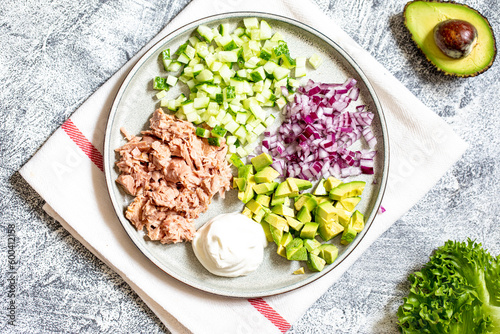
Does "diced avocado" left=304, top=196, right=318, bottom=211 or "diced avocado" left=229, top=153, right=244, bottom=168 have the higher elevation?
"diced avocado" left=229, top=153, right=244, bottom=168

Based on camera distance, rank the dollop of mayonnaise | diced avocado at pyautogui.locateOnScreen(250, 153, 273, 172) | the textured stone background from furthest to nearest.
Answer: the textured stone background < diced avocado at pyautogui.locateOnScreen(250, 153, 273, 172) < the dollop of mayonnaise

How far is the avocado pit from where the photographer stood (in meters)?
2.00

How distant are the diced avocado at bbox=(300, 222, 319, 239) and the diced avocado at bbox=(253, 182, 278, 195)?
0.87 feet

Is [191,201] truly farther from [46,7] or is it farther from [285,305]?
[46,7]

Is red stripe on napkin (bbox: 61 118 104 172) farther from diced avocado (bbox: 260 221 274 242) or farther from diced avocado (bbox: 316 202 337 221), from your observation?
diced avocado (bbox: 316 202 337 221)

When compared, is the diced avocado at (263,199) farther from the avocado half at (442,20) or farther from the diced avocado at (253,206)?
the avocado half at (442,20)

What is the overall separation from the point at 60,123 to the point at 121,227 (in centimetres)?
68

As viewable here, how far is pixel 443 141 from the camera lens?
2.19 m

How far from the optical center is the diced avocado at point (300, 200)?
207 cm

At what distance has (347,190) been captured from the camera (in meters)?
2.05

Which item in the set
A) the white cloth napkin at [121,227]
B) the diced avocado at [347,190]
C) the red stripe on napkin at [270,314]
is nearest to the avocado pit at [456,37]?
the white cloth napkin at [121,227]

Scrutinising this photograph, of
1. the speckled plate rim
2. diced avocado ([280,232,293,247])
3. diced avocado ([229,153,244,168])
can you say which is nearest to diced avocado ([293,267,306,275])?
the speckled plate rim

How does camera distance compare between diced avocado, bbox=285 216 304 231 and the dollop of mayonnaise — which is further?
diced avocado, bbox=285 216 304 231

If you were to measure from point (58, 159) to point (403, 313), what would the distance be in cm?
207
